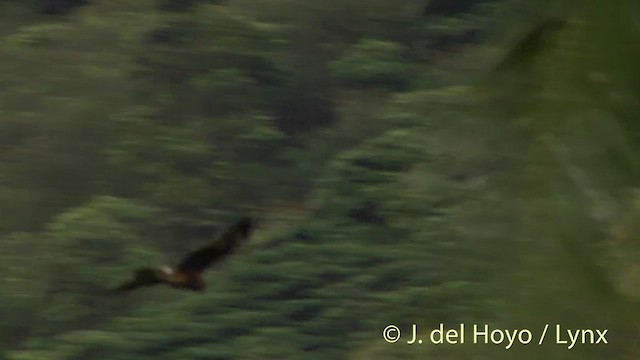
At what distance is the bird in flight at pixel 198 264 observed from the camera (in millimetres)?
1596

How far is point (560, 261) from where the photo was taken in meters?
0.95

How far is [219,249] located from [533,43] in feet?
2.57

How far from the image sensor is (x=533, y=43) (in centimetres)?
95

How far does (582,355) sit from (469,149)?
23 cm

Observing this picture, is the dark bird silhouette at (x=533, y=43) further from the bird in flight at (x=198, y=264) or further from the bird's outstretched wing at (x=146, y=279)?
the bird's outstretched wing at (x=146, y=279)

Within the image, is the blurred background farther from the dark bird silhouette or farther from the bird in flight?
the dark bird silhouette

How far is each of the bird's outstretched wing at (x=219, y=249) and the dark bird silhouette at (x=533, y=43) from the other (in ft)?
2.31

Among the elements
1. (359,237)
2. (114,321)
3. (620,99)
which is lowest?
(114,321)

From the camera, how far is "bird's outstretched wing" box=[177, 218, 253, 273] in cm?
159

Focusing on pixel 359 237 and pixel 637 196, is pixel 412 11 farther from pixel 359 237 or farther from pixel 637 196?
pixel 637 196

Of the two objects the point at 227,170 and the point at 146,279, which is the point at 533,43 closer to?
the point at 146,279

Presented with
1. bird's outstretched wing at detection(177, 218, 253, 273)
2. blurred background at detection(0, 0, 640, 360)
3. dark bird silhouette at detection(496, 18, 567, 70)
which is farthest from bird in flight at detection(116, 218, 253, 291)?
dark bird silhouette at detection(496, 18, 567, 70)

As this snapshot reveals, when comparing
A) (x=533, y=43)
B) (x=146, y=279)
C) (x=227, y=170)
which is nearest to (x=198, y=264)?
(x=146, y=279)

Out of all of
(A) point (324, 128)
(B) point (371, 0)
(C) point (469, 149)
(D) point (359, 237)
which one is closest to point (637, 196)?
(C) point (469, 149)
